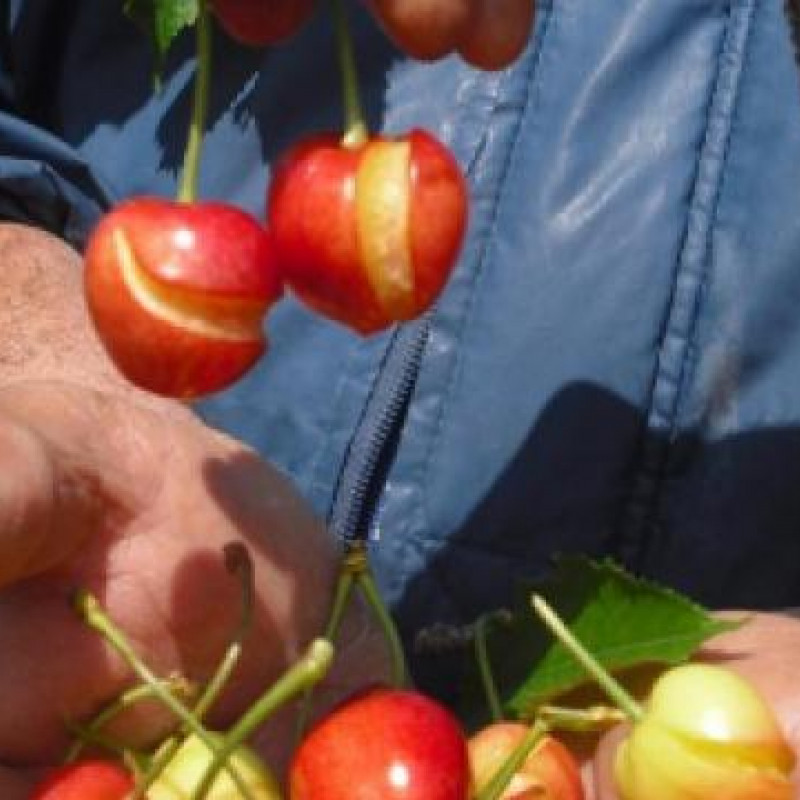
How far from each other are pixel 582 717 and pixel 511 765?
70 mm

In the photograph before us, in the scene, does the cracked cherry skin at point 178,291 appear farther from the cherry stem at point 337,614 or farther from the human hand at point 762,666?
the human hand at point 762,666

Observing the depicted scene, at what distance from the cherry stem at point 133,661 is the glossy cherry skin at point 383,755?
4cm

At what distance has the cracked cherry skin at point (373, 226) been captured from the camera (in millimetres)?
868

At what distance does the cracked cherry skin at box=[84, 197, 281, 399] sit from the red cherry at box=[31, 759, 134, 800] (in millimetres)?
206

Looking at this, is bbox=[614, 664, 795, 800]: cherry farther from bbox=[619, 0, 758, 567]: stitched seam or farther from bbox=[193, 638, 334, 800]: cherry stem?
bbox=[619, 0, 758, 567]: stitched seam

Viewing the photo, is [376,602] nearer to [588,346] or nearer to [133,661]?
[133,661]

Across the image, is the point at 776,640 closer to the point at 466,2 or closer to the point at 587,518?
the point at 587,518

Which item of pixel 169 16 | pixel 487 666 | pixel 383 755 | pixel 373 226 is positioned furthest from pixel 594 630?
pixel 169 16

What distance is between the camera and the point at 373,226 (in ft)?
2.85

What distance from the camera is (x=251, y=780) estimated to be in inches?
38.5

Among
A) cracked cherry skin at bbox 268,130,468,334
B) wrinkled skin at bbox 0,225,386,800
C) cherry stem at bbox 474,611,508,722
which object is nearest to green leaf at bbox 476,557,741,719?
cherry stem at bbox 474,611,508,722

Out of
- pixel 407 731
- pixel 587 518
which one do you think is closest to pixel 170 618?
pixel 407 731

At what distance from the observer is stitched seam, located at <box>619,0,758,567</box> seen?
1.27 metres

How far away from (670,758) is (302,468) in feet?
1.65
